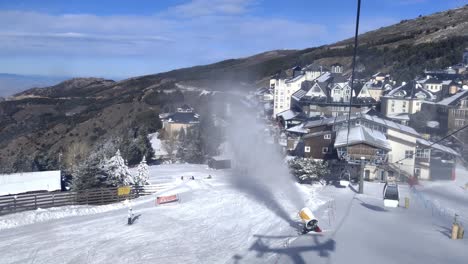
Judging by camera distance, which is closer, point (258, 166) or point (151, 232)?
point (151, 232)

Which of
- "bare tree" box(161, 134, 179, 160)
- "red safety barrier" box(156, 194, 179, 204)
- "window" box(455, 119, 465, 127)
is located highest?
"window" box(455, 119, 465, 127)

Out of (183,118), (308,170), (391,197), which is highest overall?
(183,118)

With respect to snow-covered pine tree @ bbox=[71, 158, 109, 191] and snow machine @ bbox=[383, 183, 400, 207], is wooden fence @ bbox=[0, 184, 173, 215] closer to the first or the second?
snow-covered pine tree @ bbox=[71, 158, 109, 191]

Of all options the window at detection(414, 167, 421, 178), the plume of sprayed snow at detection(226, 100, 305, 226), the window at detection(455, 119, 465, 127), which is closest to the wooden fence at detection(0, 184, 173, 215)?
the plume of sprayed snow at detection(226, 100, 305, 226)

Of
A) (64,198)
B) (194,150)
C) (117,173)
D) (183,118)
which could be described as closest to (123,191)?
(117,173)

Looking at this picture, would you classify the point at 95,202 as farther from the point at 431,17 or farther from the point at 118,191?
the point at 431,17

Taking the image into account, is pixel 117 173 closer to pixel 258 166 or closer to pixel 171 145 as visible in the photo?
pixel 258 166
